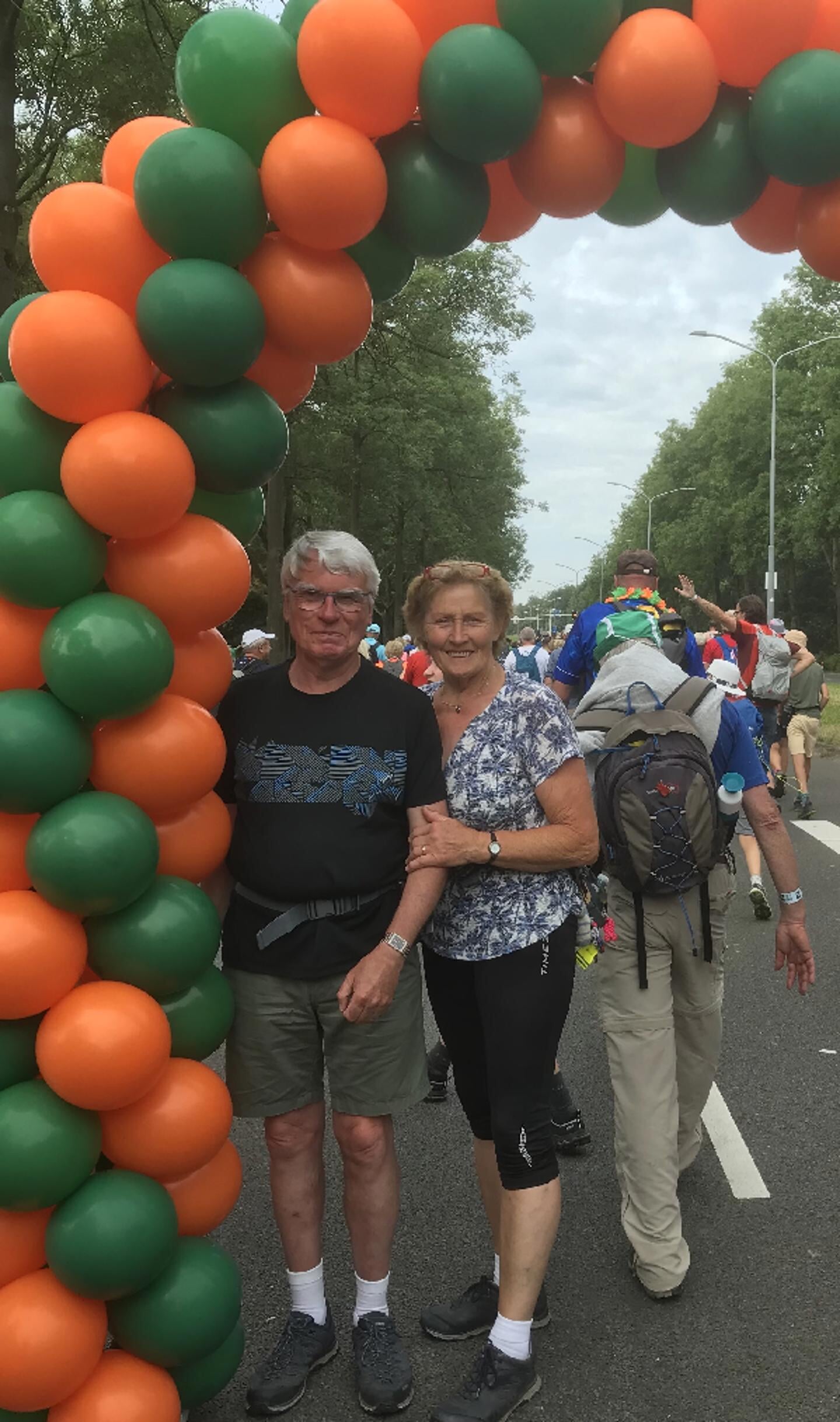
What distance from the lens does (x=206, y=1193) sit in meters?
2.43

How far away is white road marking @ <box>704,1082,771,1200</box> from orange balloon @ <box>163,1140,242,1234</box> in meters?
1.68

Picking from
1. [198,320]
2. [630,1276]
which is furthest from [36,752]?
[630,1276]

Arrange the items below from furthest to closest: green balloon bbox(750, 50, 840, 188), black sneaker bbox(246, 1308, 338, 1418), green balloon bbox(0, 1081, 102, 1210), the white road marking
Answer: the white road marking < black sneaker bbox(246, 1308, 338, 1418) < green balloon bbox(750, 50, 840, 188) < green balloon bbox(0, 1081, 102, 1210)

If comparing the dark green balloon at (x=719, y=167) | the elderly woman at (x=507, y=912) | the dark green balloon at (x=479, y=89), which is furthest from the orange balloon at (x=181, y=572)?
the dark green balloon at (x=719, y=167)

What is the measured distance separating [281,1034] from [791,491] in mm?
43791

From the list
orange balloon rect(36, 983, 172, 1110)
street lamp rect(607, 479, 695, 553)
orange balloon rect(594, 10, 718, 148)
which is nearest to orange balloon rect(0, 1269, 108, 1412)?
orange balloon rect(36, 983, 172, 1110)

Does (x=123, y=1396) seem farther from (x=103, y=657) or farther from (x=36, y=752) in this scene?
(x=103, y=657)

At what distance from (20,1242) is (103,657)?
3.75 feet

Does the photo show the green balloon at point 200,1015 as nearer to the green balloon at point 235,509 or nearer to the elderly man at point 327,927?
the elderly man at point 327,927

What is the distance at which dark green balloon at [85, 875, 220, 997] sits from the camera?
2287 millimetres

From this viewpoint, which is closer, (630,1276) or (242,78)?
(242,78)

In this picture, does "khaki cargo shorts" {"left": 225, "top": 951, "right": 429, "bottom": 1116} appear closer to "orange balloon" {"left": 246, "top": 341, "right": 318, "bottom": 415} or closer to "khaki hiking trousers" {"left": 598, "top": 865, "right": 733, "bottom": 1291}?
"khaki hiking trousers" {"left": 598, "top": 865, "right": 733, "bottom": 1291}

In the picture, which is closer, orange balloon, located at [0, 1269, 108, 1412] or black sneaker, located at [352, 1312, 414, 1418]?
orange balloon, located at [0, 1269, 108, 1412]

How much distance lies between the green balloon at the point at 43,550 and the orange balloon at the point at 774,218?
166cm
